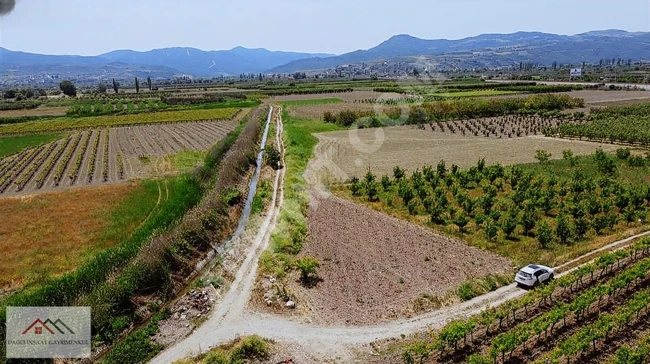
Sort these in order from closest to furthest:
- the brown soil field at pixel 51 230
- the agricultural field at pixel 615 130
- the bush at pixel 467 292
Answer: the bush at pixel 467 292 < the brown soil field at pixel 51 230 < the agricultural field at pixel 615 130

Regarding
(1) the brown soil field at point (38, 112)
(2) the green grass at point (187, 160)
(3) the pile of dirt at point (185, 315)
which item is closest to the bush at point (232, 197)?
(2) the green grass at point (187, 160)

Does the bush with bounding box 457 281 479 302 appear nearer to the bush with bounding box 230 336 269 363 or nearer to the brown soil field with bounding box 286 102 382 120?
the bush with bounding box 230 336 269 363

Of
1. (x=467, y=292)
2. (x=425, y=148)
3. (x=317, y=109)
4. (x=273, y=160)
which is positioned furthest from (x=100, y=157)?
(x=317, y=109)

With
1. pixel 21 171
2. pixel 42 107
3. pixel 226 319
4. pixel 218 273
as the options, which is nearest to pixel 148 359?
pixel 226 319

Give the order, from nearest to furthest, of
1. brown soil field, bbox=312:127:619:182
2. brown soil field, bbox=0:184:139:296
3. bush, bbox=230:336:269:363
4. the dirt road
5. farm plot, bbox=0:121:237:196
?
bush, bbox=230:336:269:363, the dirt road, brown soil field, bbox=0:184:139:296, farm plot, bbox=0:121:237:196, brown soil field, bbox=312:127:619:182

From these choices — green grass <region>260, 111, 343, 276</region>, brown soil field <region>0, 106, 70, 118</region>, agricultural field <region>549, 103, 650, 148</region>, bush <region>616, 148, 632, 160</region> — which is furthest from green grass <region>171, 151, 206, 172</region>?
brown soil field <region>0, 106, 70, 118</region>

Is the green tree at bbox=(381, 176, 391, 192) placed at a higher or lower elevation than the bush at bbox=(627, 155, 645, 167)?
lower

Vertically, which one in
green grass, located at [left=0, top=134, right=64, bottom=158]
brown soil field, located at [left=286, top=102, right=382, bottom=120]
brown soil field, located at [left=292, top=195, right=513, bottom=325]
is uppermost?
brown soil field, located at [left=286, top=102, right=382, bottom=120]

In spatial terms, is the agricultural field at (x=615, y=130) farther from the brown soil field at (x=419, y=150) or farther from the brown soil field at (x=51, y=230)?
the brown soil field at (x=51, y=230)
